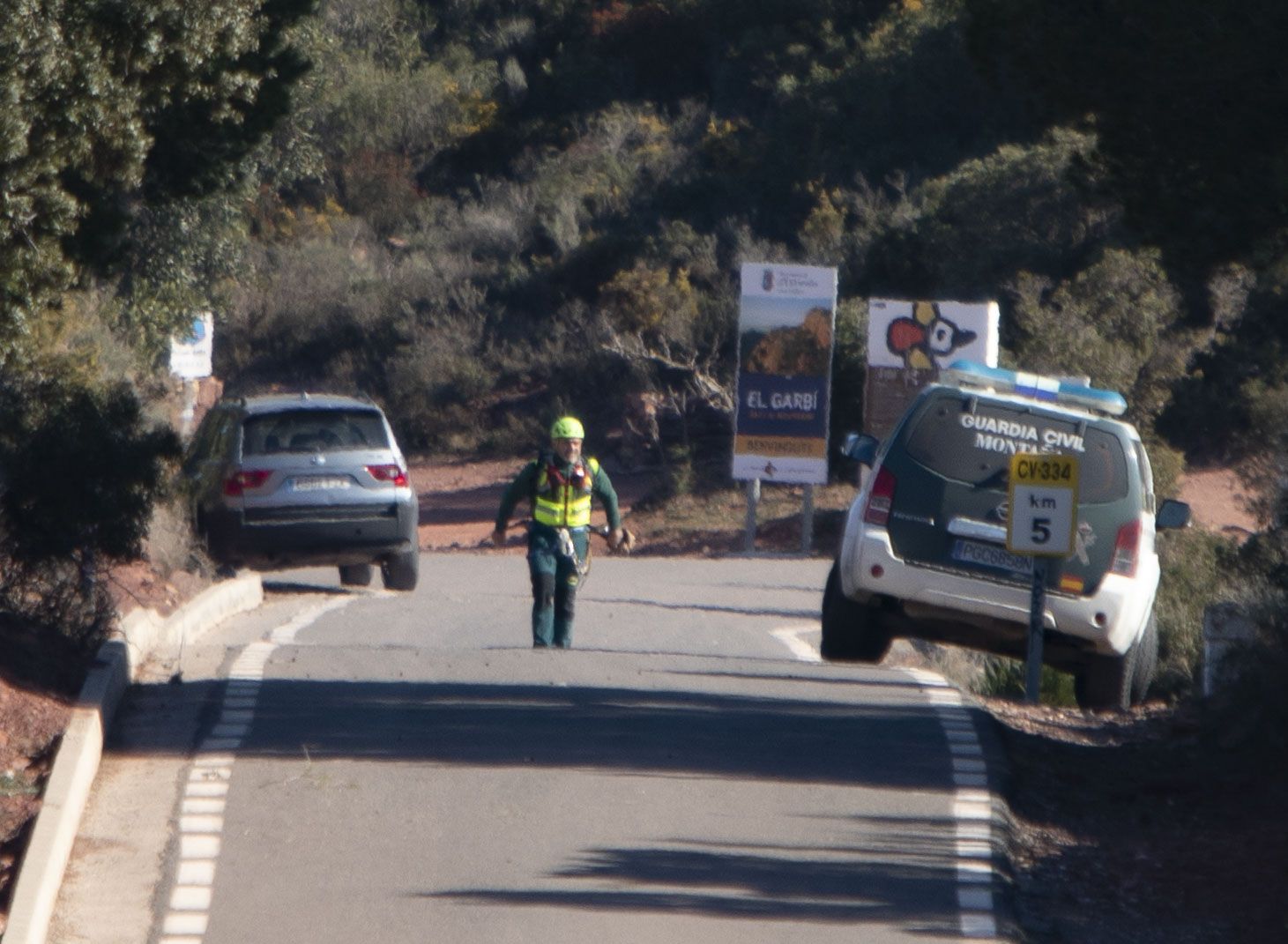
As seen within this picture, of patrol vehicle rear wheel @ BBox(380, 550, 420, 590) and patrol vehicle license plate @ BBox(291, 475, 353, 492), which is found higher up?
patrol vehicle license plate @ BBox(291, 475, 353, 492)

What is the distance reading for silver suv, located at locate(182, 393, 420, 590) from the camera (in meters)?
17.9

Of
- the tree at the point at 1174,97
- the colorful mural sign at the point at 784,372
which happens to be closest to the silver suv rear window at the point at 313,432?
the tree at the point at 1174,97

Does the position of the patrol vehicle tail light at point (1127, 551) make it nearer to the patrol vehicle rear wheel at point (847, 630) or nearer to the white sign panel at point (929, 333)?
the patrol vehicle rear wheel at point (847, 630)

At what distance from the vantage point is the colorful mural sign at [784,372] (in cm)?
3139

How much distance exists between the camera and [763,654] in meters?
15.7

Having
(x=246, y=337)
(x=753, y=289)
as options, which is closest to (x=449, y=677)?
(x=753, y=289)

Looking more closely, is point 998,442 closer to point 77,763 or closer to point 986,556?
point 986,556

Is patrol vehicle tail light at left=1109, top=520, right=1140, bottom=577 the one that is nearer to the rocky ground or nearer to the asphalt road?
the rocky ground

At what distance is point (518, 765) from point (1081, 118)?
5240mm

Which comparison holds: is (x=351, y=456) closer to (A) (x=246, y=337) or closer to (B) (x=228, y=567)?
(B) (x=228, y=567)

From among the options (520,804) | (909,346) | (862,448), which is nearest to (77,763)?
(520,804)

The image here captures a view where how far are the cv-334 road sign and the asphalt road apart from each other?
42.4 inches

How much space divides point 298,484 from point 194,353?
683cm

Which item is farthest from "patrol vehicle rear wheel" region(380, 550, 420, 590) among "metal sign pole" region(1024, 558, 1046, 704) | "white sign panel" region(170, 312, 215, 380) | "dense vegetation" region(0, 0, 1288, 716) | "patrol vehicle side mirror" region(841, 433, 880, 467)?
"metal sign pole" region(1024, 558, 1046, 704)
